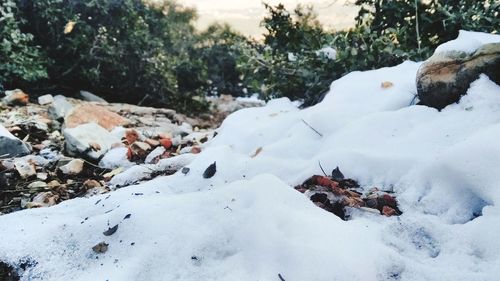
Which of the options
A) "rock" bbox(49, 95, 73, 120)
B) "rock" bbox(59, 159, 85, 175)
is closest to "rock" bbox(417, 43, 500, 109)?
"rock" bbox(59, 159, 85, 175)

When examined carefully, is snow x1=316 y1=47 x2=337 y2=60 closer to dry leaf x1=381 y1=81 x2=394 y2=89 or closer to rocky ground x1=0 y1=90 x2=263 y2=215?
dry leaf x1=381 y1=81 x2=394 y2=89

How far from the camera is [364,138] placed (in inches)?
90.2

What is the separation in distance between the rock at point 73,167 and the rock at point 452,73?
8.06 feet

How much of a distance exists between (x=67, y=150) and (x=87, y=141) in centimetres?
20

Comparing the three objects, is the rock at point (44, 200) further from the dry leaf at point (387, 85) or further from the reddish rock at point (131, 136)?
the dry leaf at point (387, 85)

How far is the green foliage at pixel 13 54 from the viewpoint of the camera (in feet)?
17.6

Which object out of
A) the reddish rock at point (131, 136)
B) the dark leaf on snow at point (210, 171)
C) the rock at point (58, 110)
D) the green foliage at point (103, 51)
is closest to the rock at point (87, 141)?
the reddish rock at point (131, 136)

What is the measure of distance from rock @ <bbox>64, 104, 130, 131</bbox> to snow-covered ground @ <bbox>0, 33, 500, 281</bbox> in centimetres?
208

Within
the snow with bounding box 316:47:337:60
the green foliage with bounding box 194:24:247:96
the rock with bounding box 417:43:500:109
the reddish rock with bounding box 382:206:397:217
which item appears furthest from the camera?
the green foliage with bounding box 194:24:247:96

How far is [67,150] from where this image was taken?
331 cm

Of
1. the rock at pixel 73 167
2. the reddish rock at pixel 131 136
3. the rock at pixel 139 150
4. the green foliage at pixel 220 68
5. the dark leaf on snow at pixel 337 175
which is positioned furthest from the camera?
the green foliage at pixel 220 68

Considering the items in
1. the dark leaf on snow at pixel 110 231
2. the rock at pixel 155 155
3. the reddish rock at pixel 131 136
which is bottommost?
the reddish rock at pixel 131 136

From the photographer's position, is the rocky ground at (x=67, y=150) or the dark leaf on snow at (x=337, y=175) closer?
the dark leaf on snow at (x=337, y=175)

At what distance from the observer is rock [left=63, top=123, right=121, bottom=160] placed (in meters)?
3.21
